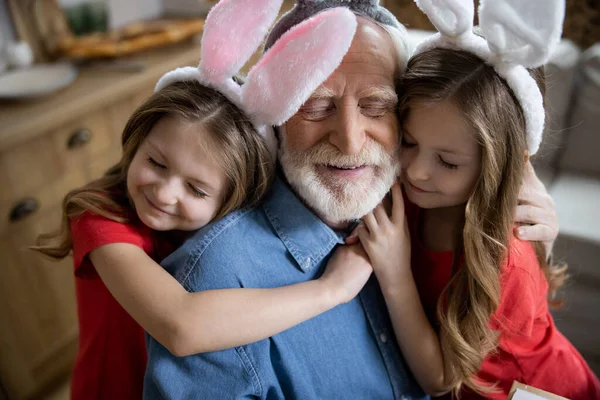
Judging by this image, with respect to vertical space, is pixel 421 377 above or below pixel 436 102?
below

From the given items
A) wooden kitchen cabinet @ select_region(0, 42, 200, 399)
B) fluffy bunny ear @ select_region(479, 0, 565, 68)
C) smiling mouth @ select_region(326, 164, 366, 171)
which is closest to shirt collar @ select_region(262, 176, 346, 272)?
smiling mouth @ select_region(326, 164, 366, 171)

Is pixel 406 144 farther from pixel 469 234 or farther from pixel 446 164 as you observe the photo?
pixel 469 234

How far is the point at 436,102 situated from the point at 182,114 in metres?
0.46

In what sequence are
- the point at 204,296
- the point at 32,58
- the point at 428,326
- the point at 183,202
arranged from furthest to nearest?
the point at 32,58
the point at 428,326
the point at 183,202
the point at 204,296

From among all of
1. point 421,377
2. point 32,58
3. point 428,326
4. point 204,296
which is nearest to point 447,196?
point 428,326

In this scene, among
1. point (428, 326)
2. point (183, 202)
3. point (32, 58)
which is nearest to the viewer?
point (183, 202)

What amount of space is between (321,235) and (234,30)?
42cm

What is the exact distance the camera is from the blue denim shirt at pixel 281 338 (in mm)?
862

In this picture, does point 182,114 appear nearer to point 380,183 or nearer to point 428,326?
point 380,183

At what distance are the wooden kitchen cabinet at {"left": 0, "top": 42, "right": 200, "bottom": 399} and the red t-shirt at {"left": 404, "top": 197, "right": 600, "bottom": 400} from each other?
1.31 metres

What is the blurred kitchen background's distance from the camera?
1826 millimetres

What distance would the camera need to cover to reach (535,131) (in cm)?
100

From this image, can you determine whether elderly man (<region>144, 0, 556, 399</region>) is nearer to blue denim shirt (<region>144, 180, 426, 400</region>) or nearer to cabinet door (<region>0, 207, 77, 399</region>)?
blue denim shirt (<region>144, 180, 426, 400</region>)

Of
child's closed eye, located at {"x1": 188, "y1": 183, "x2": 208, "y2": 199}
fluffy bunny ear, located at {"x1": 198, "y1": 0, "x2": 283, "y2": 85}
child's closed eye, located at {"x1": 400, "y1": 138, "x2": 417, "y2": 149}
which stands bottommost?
child's closed eye, located at {"x1": 188, "y1": 183, "x2": 208, "y2": 199}
